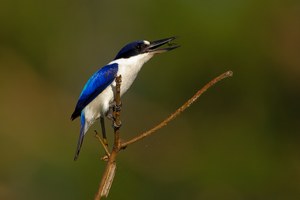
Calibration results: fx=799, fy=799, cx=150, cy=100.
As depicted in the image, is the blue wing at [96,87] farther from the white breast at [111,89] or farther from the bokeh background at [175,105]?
the bokeh background at [175,105]

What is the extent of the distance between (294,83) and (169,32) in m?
1.81

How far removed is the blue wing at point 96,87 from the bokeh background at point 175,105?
2.25 metres

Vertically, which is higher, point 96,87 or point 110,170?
point 110,170

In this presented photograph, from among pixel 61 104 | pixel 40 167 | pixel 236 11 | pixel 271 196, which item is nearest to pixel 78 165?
pixel 40 167

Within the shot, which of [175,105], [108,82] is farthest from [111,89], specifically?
[175,105]

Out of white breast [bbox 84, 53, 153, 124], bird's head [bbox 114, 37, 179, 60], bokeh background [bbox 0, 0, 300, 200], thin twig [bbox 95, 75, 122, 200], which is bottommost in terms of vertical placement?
bokeh background [bbox 0, 0, 300, 200]

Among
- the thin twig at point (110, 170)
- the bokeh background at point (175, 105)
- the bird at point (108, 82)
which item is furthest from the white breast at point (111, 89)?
the bokeh background at point (175, 105)

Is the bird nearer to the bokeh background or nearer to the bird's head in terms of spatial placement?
the bird's head

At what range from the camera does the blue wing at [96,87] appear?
589 centimetres

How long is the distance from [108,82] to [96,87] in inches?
4.2

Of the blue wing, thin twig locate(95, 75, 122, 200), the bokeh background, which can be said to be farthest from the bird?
the bokeh background

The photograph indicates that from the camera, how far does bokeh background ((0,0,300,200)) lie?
857 cm

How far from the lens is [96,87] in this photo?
5.95 metres

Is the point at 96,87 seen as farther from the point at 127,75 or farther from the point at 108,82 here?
Result: the point at 127,75
